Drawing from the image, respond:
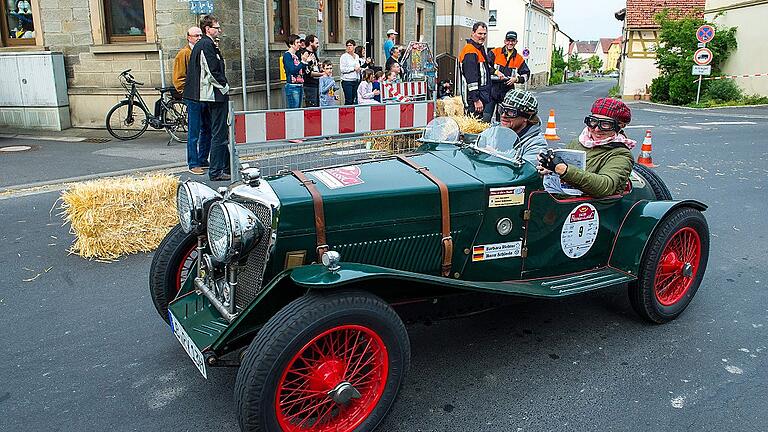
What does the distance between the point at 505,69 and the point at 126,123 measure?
6661mm

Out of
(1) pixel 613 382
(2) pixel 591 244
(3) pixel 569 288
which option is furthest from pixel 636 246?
(1) pixel 613 382

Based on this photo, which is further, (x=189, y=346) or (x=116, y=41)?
(x=116, y=41)

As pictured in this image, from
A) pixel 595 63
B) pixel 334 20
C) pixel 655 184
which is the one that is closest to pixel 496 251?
pixel 655 184

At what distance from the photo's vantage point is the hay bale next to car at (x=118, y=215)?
5.22m

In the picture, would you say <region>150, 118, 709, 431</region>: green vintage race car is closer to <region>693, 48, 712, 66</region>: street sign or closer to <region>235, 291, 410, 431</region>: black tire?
<region>235, 291, 410, 431</region>: black tire

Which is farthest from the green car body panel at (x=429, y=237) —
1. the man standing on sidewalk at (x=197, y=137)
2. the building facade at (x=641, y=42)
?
the building facade at (x=641, y=42)

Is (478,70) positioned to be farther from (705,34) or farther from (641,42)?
(641,42)

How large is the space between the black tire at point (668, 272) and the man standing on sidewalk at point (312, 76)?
9.28 m

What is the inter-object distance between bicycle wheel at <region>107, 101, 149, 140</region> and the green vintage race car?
26.3 ft

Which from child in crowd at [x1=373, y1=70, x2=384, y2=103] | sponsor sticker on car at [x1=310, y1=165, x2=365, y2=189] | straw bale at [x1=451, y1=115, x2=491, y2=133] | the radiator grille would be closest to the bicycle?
child in crowd at [x1=373, y1=70, x2=384, y2=103]

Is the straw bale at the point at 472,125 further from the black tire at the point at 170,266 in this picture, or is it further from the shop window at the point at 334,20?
the shop window at the point at 334,20

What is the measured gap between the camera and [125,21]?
11367 millimetres

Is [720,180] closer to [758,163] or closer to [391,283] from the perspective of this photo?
[758,163]

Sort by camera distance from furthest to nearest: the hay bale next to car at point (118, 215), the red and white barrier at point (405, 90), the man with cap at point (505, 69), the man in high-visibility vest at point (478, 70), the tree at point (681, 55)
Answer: the tree at point (681, 55), the red and white barrier at point (405, 90), the man with cap at point (505, 69), the man in high-visibility vest at point (478, 70), the hay bale next to car at point (118, 215)
